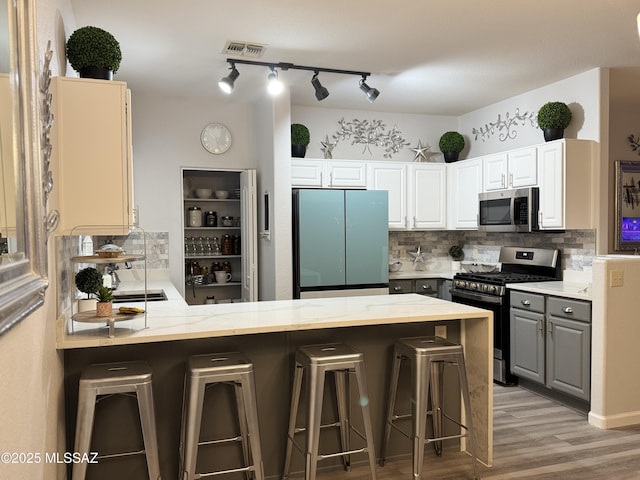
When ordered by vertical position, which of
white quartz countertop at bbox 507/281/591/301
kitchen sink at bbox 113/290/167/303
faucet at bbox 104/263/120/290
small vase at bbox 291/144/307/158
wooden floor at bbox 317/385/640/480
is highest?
small vase at bbox 291/144/307/158

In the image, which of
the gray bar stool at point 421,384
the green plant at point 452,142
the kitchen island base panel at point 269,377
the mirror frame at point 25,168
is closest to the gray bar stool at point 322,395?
the kitchen island base panel at point 269,377

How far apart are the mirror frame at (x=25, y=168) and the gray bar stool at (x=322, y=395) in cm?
134

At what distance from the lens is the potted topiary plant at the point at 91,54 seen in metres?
2.57

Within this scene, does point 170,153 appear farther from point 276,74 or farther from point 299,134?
point 276,74

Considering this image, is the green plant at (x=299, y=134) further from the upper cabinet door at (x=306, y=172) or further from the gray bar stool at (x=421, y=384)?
the gray bar stool at (x=421, y=384)

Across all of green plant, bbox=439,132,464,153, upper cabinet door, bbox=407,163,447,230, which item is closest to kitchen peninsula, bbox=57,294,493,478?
upper cabinet door, bbox=407,163,447,230

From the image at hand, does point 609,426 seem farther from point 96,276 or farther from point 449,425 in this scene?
point 96,276

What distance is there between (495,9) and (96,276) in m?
2.71

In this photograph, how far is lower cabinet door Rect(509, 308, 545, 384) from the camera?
420 centimetres

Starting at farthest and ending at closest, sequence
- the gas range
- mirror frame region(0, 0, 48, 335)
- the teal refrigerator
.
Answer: the teal refrigerator
the gas range
mirror frame region(0, 0, 48, 335)

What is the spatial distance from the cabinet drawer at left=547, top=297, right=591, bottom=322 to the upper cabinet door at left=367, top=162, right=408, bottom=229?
6.33ft

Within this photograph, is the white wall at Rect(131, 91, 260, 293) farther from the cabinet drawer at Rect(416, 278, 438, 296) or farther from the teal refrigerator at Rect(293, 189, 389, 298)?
the cabinet drawer at Rect(416, 278, 438, 296)

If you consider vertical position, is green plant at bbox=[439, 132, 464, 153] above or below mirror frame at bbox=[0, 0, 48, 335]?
above

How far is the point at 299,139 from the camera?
5.23m
